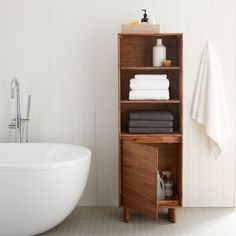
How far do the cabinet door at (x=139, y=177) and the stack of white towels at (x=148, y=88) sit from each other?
38 cm

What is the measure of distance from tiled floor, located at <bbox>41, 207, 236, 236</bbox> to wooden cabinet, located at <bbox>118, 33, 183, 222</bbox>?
11cm

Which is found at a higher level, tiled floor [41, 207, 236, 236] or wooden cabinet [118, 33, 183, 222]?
wooden cabinet [118, 33, 183, 222]

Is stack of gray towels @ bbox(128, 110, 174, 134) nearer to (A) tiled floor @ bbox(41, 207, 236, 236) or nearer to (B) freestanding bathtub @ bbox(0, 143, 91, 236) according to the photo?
(B) freestanding bathtub @ bbox(0, 143, 91, 236)

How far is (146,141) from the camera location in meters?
3.55

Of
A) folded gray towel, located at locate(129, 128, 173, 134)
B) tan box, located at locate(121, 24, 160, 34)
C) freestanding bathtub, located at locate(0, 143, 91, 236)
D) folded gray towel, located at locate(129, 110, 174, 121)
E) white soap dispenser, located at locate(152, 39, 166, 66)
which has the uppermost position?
tan box, located at locate(121, 24, 160, 34)

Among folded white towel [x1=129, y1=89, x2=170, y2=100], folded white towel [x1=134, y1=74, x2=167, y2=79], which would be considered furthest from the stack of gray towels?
folded white towel [x1=134, y1=74, x2=167, y2=79]

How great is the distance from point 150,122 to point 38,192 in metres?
1.07

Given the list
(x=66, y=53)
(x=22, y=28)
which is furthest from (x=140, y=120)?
(x=22, y=28)

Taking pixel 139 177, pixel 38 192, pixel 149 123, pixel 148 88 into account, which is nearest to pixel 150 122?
pixel 149 123

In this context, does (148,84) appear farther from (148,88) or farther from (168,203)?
(168,203)

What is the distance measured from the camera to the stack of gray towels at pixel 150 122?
358cm

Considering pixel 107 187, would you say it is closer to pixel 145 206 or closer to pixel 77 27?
pixel 145 206

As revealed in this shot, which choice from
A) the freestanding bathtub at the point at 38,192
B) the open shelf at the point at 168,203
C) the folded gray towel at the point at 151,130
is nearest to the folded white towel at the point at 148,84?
the folded gray towel at the point at 151,130

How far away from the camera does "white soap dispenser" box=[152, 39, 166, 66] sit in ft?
11.9
